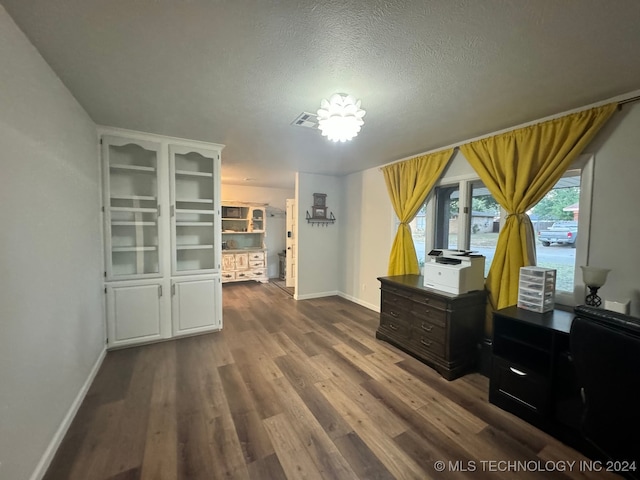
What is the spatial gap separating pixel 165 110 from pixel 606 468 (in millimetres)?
4113

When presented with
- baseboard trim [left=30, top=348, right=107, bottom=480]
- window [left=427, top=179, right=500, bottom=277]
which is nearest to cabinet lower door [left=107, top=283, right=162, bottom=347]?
baseboard trim [left=30, top=348, right=107, bottom=480]

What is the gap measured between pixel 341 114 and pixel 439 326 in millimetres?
2180

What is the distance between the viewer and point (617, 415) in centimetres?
116

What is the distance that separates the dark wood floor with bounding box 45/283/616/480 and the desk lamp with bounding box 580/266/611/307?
1085mm

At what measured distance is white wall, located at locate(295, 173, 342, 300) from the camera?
16.1 ft

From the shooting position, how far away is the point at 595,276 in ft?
6.44

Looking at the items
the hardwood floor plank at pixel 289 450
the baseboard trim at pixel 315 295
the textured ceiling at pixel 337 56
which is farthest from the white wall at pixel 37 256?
the baseboard trim at pixel 315 295

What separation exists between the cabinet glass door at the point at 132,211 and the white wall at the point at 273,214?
138 inches

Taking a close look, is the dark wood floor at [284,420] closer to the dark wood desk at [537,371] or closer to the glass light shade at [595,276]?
the dark wood desk at [537,371]

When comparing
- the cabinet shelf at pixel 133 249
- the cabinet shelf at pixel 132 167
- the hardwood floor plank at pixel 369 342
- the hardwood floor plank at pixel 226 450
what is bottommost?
the hardwood floor plank at pixel 226 450

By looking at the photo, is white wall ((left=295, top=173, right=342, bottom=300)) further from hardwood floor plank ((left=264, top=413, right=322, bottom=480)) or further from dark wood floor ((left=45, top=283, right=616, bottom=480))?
hardwood floor plank ((left=264, top=413, right=322, bottom=480))

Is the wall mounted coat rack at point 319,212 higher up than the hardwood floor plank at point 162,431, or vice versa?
the wall mounted coat rack at point 319,212

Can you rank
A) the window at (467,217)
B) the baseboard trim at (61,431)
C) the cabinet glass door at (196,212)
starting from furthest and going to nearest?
the cabinet glass door at (196,212) → the window at (467,217) → the baseboard trim at (61,431)

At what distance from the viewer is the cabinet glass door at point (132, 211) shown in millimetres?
2961
